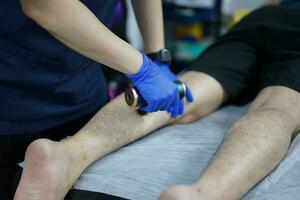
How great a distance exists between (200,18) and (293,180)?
2182 millimetres

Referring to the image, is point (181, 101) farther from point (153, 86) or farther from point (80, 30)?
point (80, 30)

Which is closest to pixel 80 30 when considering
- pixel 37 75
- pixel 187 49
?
pixel 37 75

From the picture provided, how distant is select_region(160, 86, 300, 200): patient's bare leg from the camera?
3.11ft

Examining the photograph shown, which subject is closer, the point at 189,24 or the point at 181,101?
the point at 181,101

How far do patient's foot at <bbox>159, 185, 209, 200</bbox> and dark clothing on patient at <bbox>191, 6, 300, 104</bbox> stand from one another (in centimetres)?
61

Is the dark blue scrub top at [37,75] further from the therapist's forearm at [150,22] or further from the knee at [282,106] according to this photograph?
the knee at [282,106]

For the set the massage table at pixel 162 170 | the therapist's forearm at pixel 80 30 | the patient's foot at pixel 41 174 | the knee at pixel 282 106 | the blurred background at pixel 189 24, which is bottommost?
the blurred background at pixel 189 24

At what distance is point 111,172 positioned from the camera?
1118 millimetres

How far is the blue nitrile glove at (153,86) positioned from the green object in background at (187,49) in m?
1.85

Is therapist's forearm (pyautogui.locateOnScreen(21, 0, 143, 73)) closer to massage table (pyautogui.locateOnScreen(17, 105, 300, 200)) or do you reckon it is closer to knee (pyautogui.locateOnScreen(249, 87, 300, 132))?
massage table (pyautogui.locateOnScreen(17, 105, 300, 200))

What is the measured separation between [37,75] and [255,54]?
828mm

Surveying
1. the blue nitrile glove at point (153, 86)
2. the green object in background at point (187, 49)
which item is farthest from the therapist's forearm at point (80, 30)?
the green object in background at point (187, 49)

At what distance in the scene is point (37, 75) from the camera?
1.14 meters

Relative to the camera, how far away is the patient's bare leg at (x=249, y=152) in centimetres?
95
